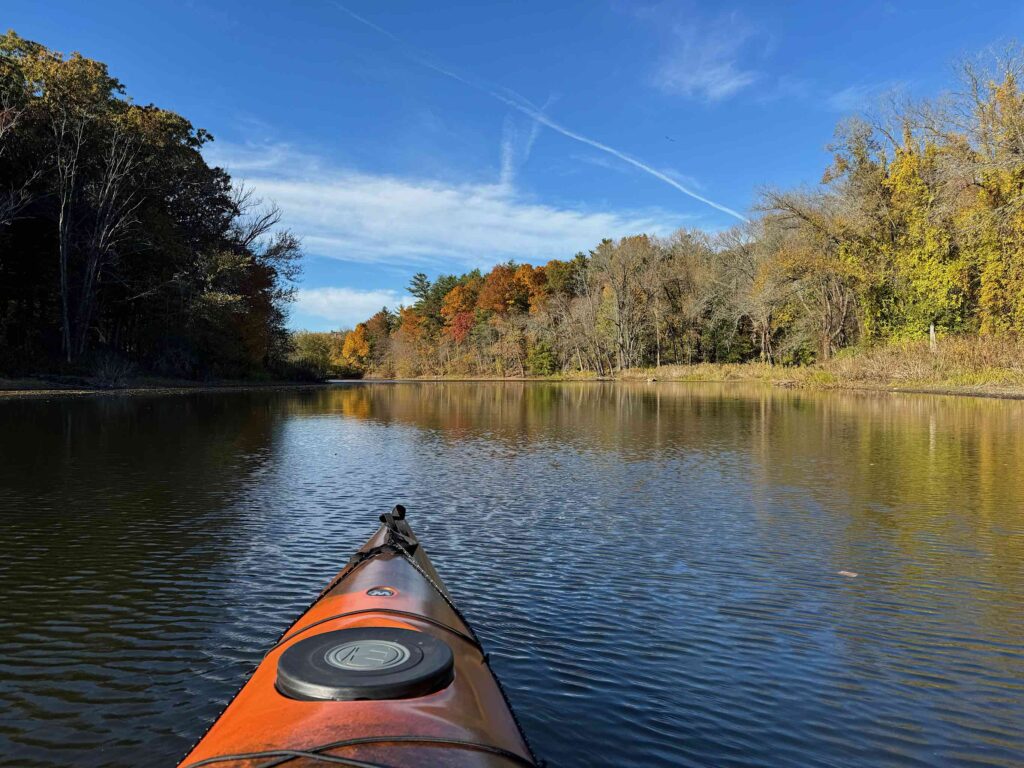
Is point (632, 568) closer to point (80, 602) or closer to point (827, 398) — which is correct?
point (80, 602)

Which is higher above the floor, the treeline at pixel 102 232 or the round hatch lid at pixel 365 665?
the treeline at pixel 102 232

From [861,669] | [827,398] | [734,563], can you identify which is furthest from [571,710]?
[827,398]

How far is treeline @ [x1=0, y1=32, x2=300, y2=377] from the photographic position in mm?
28875

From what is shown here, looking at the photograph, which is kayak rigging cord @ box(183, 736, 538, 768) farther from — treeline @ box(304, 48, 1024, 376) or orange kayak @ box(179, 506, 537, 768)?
treeline @ box(304, 48, 1024, 376)

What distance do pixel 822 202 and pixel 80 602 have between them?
41.8m

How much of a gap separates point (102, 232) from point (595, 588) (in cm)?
3275

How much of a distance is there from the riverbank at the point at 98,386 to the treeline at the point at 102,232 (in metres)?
0.93

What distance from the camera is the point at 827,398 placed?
29.0 meters

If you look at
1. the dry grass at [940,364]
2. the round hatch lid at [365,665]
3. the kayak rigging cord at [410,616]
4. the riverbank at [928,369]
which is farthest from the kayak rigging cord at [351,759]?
the dry grass at [940,364]

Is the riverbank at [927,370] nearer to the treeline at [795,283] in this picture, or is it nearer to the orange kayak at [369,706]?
the treeline at [795,283]

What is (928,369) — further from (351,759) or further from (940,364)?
(351,759)

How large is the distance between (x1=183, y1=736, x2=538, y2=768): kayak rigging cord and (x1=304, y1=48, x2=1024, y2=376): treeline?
103 feet

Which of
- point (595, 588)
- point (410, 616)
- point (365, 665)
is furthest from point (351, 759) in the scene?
point (595, 588)

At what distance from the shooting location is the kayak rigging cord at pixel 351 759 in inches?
80.9
